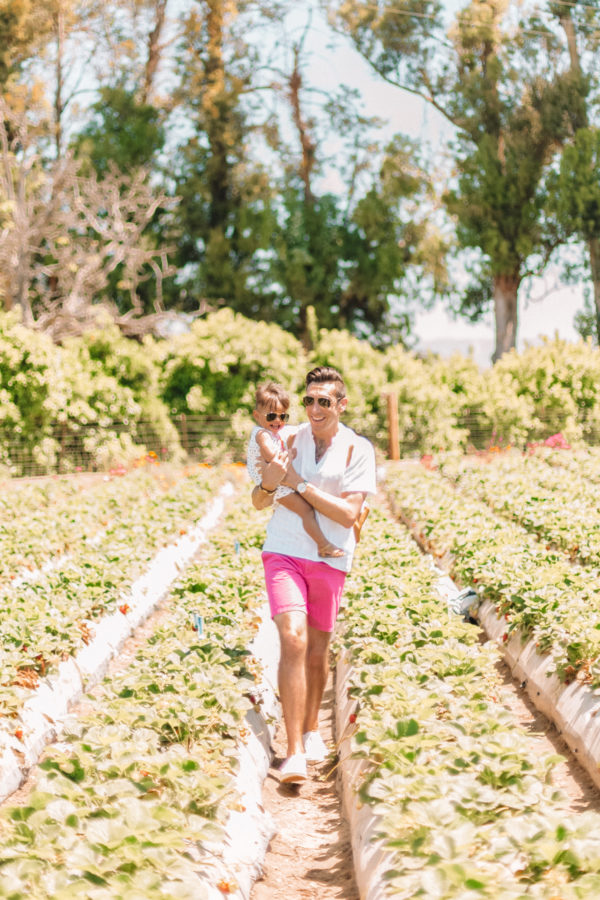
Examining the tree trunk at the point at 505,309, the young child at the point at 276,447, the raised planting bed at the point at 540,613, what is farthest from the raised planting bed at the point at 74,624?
the tree trunk at the point at 505,309

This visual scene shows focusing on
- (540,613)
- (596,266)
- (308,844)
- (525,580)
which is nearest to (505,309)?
(596,266)

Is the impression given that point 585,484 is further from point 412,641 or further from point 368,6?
point 368,6

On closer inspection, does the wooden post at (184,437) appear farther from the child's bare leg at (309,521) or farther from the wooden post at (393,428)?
the child's bare leg at (309,521)

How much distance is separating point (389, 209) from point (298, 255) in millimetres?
3365

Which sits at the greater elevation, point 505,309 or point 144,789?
point 505,309

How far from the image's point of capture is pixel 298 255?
95.2 feet

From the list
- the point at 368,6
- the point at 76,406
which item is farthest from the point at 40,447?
the point at 368,6

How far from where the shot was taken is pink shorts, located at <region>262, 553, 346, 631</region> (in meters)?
4.47

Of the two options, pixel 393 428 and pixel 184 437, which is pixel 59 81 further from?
pixel 393 428

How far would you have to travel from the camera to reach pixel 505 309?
94.1 ft

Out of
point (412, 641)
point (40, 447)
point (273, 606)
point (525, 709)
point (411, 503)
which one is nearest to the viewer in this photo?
point (273, 606)

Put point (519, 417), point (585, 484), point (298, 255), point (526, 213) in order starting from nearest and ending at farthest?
point (585, 484)
point (519, 417)
point (526, 213)
point (298, 255)

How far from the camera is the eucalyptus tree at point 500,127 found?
2731 centimetres

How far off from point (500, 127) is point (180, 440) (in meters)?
14.7
